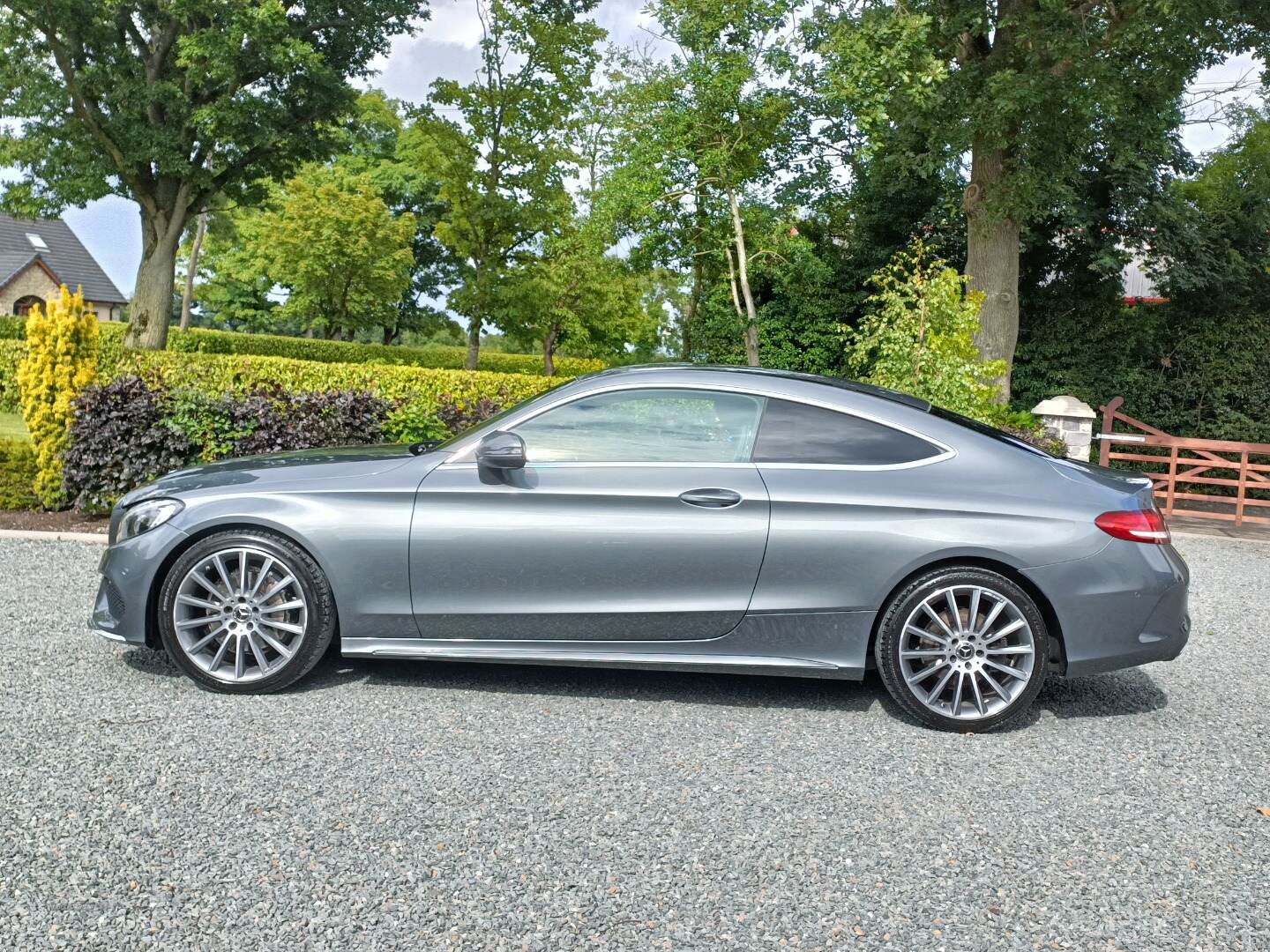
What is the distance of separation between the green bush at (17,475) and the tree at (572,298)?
12600 mm

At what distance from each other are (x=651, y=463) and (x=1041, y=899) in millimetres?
2353

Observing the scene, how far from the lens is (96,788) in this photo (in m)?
3.70

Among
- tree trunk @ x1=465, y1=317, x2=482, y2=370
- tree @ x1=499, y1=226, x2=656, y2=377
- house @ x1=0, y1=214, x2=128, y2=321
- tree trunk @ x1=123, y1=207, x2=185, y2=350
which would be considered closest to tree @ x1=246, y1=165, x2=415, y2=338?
tree @ x1=499, y1=226, x2=656, y2=377

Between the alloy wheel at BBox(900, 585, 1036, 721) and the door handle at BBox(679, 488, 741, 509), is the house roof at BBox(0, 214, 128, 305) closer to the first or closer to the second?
the door handle at BBox(679, 488, 741, 509)

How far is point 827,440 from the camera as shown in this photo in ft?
15.6

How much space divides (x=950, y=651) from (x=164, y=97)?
22.2 meters

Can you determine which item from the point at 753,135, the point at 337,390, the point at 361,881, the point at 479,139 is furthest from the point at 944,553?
the point at 479,139

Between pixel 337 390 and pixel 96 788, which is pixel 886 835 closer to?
pixel 96 788

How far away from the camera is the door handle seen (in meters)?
4.61

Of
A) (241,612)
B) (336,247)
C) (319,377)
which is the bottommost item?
(241,612)

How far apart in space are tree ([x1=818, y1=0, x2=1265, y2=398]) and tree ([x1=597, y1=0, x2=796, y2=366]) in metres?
2.21

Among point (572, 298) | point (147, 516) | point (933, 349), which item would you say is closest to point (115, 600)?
point (147, 516)

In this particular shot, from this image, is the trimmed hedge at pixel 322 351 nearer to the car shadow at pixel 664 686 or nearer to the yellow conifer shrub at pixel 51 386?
the yellow conifer shrub at pixel 51 386

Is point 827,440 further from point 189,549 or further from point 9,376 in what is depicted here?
point 9,376
